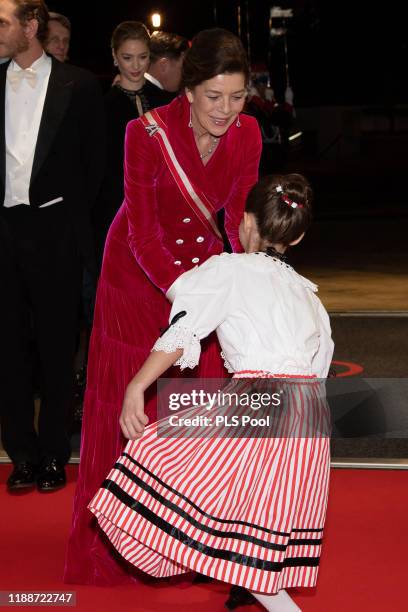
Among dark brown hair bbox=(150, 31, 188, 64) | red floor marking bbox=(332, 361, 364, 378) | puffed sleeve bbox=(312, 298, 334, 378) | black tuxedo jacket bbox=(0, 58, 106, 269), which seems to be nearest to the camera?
puffed sleeve bbox=(312, 298, 334, 378)

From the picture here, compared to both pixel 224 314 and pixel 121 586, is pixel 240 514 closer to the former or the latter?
pixel 224 314

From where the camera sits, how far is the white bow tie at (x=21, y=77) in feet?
14.0

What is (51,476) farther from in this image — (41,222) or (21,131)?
(21,131)

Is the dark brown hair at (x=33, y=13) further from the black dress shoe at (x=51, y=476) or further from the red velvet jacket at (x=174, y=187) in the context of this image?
the black dress shoe at (x=51, y=476)

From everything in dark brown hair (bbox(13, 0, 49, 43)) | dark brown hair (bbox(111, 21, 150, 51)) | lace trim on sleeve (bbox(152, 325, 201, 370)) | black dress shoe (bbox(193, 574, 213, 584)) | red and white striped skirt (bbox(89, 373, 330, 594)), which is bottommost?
black dress shoe (bbox(193, 574, 213, 584))

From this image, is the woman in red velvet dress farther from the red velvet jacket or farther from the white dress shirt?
the white dress shirt

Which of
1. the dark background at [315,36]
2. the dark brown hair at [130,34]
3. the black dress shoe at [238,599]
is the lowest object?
the dark background at [315,36]

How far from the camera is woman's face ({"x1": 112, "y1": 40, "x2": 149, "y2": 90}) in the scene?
5.08 meters

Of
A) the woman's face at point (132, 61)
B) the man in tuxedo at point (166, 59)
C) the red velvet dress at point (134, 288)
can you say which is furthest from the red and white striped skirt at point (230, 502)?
the man in tuxedo at point (166, 59)

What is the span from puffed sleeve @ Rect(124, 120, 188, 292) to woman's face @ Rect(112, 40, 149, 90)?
178cm

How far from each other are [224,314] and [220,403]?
0.27 m

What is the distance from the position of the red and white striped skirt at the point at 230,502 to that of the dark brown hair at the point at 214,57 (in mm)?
869

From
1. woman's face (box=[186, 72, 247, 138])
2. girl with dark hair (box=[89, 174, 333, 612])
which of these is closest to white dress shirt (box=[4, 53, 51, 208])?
woman's face (box=[186, 72, 247, 138])

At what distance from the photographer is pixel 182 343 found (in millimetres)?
2926
